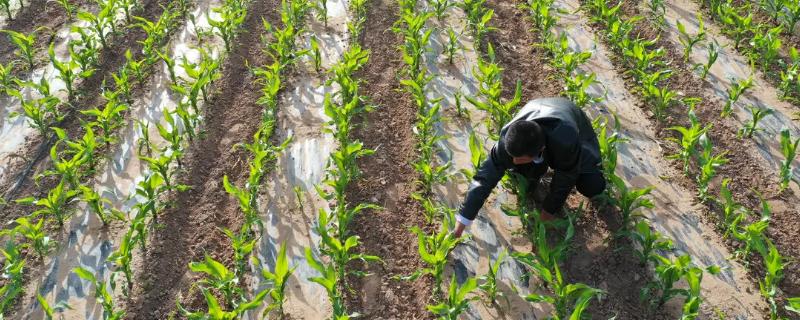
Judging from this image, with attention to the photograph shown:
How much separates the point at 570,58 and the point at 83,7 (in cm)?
583

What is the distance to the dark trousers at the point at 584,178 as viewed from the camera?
4.41 m

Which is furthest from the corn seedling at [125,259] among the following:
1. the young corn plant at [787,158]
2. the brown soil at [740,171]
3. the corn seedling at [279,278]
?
the young corn plant at [787,158]

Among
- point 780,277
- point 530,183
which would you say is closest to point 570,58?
point 530,183

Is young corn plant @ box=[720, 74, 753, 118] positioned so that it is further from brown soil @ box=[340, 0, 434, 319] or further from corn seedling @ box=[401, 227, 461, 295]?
corn seedling @ box=[401, 227, 461, 295]

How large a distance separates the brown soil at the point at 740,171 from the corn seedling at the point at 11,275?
4846 mm

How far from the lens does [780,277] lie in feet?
13.4

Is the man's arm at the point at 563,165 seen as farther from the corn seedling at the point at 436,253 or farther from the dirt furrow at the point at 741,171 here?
the dirt furrow at the point at 741,171

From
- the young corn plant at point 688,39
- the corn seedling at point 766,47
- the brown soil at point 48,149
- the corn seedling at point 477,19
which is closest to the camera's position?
the brown soil at point 48,149

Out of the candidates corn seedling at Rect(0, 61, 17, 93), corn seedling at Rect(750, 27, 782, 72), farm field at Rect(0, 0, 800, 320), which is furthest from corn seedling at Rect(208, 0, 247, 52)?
corn seedling at Rect(750, 27, 782, 72)

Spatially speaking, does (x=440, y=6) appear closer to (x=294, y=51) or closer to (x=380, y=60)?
(x=380, y=60)

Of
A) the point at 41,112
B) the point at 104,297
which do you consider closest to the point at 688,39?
the point at 104,297

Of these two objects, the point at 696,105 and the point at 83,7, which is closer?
the point at 696,105

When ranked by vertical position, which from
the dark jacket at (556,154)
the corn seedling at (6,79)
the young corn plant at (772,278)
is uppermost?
the corn seedling at (6,79)

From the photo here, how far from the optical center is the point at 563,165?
13.6 feet
